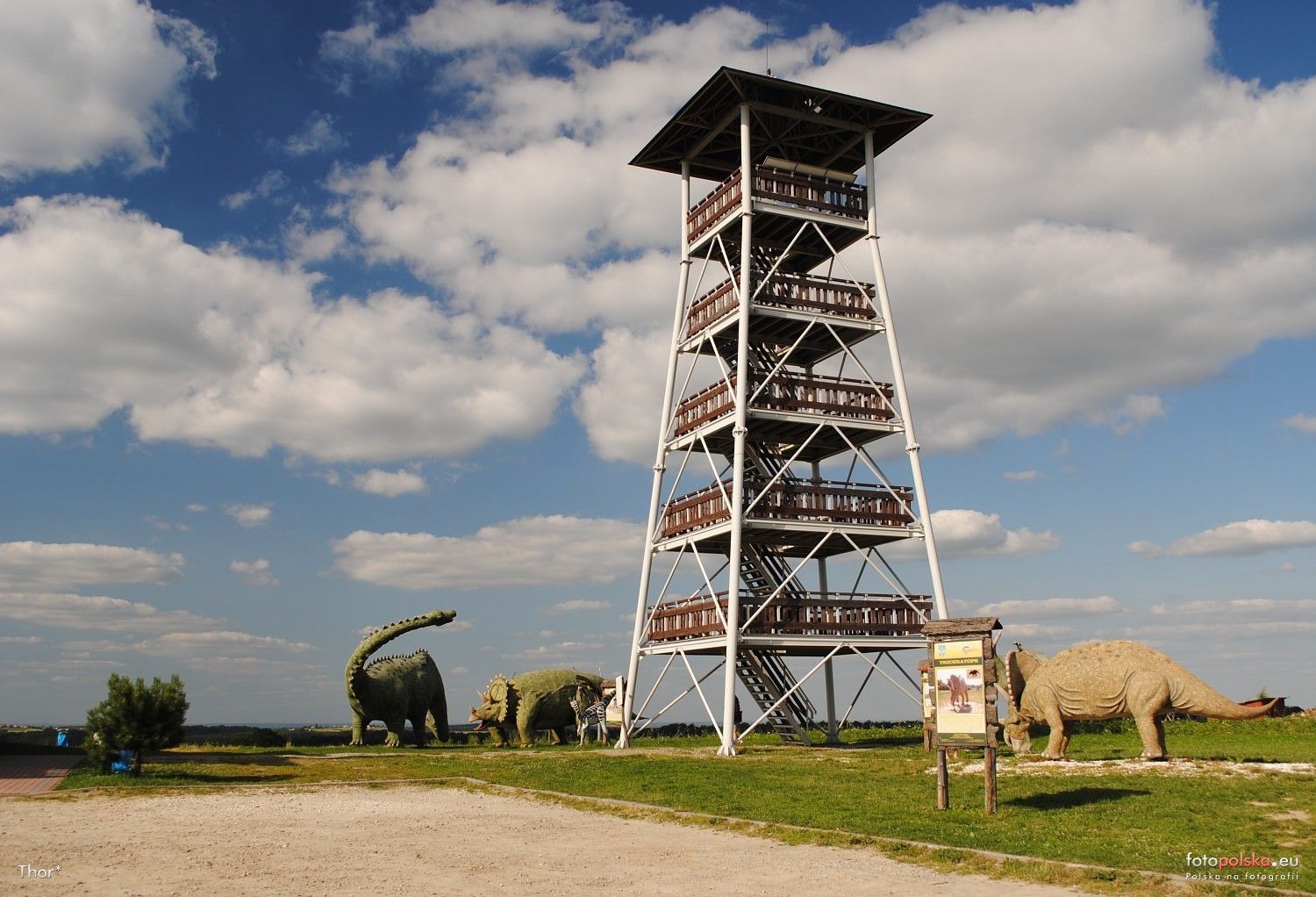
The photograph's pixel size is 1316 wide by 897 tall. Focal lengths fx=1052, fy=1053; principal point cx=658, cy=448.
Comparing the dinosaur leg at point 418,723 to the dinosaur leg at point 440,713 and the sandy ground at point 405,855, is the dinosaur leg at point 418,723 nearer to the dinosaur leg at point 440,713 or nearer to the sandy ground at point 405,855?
the dinosaur leg at point 440,713

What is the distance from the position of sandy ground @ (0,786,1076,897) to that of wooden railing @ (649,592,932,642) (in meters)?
13.6

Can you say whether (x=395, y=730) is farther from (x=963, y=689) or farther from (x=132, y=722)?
(x=963, y=689)

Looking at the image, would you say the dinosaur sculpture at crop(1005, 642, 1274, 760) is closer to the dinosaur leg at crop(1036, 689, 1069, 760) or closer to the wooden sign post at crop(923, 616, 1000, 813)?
the dinosaur leg at crop(1036, 689, 1069, 760)

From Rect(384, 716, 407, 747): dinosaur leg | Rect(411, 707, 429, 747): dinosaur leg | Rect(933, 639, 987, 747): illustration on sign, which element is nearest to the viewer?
Rect(933, 639, 987, 747): illustration on sign

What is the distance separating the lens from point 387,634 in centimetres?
3638

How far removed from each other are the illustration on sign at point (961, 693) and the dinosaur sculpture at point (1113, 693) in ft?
19.8

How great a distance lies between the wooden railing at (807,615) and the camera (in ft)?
102

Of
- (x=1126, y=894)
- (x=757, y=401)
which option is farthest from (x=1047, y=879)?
(x=757, y=401)

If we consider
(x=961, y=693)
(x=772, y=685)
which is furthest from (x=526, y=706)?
(x=961, y=693)

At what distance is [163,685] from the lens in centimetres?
2397

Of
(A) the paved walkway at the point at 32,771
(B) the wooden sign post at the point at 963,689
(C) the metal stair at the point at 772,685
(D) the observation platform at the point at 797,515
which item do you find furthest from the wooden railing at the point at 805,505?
(A) the paved walkway at the point at 32,771

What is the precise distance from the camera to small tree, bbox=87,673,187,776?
23219 mm

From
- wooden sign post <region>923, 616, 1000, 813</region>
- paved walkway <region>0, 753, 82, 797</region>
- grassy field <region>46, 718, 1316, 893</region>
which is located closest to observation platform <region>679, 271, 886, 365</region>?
grassy field <region>46, 718, 1316, 893</region>

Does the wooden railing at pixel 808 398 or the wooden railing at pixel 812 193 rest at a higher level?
the wooden railing at pixel 812 193
